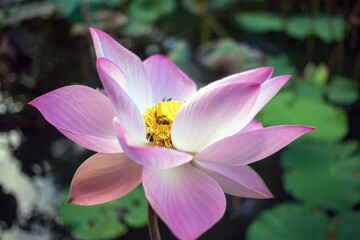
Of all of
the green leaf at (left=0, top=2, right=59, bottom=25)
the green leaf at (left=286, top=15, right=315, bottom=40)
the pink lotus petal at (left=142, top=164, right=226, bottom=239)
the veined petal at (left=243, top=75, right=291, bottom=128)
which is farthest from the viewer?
the green leaf at (left=286, top=15, right=315, bottom=40)

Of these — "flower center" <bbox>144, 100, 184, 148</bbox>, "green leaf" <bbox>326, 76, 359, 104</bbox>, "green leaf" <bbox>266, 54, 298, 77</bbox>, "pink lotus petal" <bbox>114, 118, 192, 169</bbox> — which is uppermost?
"pink lotus petal" <bbox>114, 118, 192, 169</bbox>

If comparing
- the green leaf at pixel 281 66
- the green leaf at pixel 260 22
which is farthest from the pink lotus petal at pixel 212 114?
the green leaf at pixel 260 22

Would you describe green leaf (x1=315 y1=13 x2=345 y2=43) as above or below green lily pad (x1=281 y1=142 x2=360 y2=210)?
above

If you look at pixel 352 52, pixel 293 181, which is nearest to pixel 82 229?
pixel 293 181

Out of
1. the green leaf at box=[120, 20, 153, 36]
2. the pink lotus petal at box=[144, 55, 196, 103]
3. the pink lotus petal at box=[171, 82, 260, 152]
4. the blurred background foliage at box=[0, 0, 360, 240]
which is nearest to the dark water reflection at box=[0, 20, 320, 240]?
the blurred background foliage at box=[0, 0, 360, 240]

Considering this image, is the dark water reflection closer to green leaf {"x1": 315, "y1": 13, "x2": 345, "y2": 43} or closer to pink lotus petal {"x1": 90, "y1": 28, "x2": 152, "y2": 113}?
pink lotus petal {"x1": 90, "y1": 28, "x2": 152, "y2": 113}

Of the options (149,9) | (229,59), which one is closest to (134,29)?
(149,9)

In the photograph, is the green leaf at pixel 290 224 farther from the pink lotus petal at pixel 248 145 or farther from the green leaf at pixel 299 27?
the green leaf at pixel 299 27
